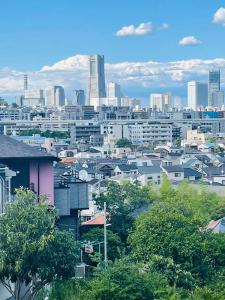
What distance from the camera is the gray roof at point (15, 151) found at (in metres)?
13.4

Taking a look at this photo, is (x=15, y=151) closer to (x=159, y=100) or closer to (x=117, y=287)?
(x=117, y=287)

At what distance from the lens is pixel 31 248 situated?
10.7 meters

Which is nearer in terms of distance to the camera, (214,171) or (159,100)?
(214,171)

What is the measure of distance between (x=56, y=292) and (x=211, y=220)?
40.7 ft

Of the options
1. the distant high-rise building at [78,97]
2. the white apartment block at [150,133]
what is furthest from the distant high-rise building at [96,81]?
the white apartment block at [150,133]

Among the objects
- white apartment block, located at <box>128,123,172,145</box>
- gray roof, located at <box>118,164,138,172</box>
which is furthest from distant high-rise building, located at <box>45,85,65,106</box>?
gray roof, located at <box>118,164,138,172</box>

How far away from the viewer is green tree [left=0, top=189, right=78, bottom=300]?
1069 cm

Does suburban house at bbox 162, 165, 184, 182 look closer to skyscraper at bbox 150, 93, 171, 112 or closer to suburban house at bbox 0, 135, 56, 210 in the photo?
suburban house at bbox 0, 135, 56, 210

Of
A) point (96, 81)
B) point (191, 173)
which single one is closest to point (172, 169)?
point (191, 173)

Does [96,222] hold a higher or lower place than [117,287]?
lower

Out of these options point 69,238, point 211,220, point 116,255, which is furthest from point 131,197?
point 69,238

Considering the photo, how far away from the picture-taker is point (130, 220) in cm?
1844

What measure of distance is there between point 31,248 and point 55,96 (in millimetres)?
173147

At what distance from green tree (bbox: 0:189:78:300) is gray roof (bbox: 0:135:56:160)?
214cm
